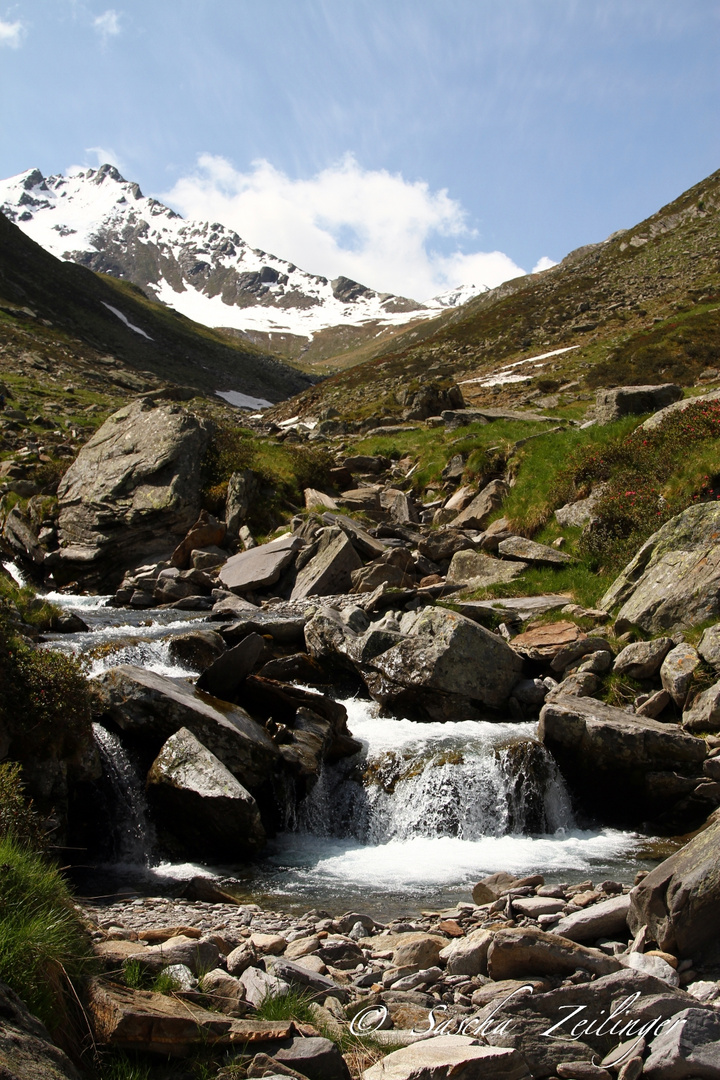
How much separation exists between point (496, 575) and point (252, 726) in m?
9.93

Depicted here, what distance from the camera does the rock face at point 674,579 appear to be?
13.6 m

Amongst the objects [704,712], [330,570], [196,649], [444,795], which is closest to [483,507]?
[330,570]

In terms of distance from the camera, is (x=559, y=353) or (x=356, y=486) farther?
(x=559, y=353)

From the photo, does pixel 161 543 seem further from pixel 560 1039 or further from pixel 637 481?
pixel 560 1039

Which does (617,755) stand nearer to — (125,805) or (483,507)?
(125,805)

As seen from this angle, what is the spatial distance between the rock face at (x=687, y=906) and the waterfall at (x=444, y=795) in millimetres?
5303

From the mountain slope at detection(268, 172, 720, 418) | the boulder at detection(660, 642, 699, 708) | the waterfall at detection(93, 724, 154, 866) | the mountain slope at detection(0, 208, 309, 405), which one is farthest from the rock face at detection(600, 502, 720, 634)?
the mountain slope at detection(0, 208, 309, 405)

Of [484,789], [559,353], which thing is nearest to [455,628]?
[484,789]

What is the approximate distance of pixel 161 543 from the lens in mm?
24969

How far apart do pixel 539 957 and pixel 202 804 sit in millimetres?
5885

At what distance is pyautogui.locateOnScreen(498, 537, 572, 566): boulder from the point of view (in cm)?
1903

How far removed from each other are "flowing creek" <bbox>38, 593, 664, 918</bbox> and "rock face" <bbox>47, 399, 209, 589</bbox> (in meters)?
10.8

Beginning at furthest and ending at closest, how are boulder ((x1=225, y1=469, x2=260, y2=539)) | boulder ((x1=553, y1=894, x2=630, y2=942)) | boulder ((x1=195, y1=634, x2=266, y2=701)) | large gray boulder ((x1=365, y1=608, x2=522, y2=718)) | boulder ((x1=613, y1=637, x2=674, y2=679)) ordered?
1. boulder ((x1=225, y1=469, x2=260, y2=539))
2. large gray boulder ((x1=365, y1=608, x2=522, y2=718))
3. boulder ((x1=613, y1=637, x2=674, y2=679))
4. boulder ((x1=195, y1=634, x2=266, y2=701))
5. boulder ((x1=553, y1=894, x2=630, y2=942))

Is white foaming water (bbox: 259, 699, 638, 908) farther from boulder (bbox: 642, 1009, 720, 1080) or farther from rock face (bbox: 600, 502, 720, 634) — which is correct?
boulder (bbox: 642, 1009, 720, 1080)
